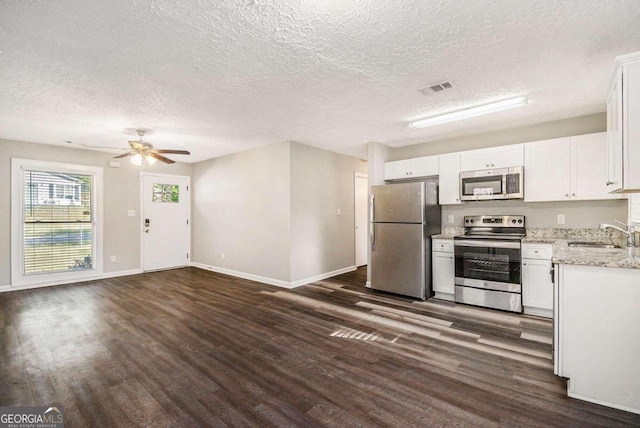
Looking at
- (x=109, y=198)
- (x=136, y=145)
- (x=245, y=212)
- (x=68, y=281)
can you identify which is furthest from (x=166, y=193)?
(x=136, y=145)

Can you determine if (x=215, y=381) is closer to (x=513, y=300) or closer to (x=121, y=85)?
(x=121, y=85)

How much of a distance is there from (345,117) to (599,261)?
282 cm

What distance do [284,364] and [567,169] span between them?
153 inches

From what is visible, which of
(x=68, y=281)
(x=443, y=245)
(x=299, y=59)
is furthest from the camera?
(x=68, y=281)

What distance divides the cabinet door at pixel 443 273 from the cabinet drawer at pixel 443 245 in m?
0.06

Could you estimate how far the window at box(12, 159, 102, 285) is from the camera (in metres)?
4.91

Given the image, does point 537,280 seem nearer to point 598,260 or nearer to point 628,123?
point 598,260

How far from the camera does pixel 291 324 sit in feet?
10.9

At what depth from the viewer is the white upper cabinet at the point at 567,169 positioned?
3363 mm

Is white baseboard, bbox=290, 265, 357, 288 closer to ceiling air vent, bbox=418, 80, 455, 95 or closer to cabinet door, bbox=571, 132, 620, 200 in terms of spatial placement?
ceiling air vent, bbox=418, 80, 455, 95

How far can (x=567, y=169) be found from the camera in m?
3.54

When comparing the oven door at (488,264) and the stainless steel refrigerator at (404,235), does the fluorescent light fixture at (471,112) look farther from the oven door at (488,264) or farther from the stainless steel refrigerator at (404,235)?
the oven door at (488,264)

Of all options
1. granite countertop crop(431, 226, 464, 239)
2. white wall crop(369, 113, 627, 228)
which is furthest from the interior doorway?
granite countertop crop(431, 226, 464, 239)

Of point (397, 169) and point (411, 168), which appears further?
point (397, 169)
